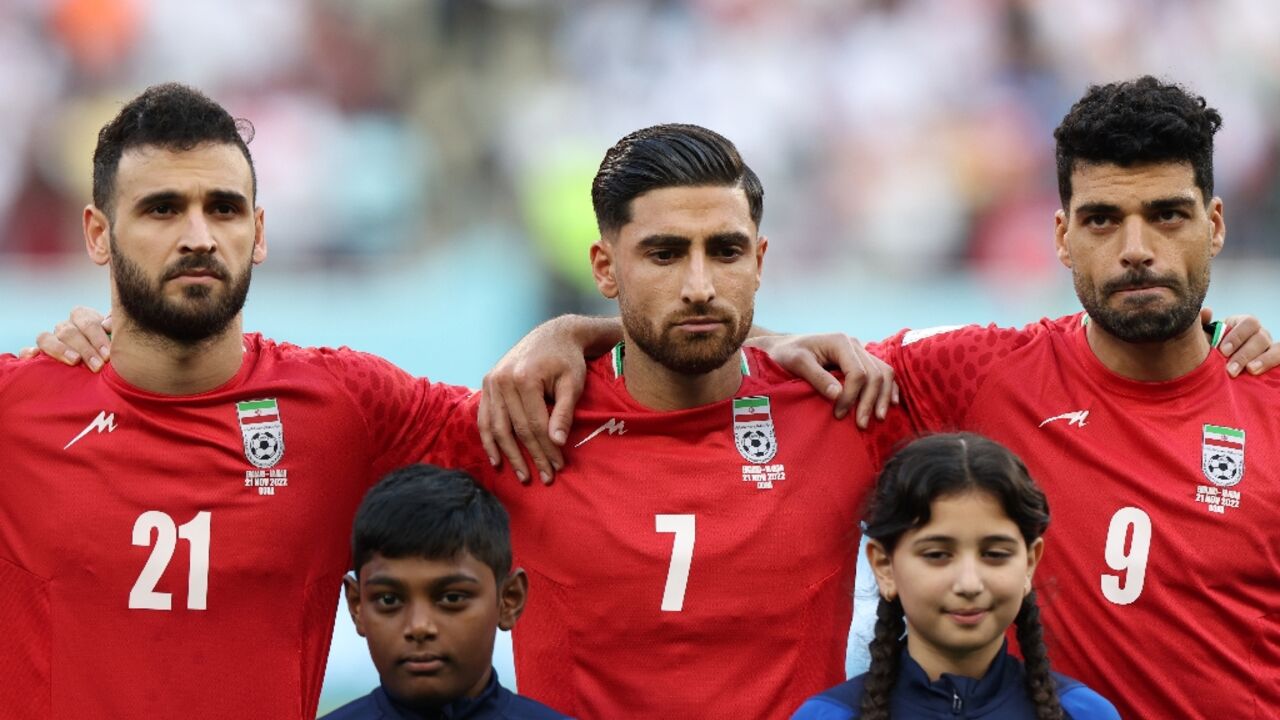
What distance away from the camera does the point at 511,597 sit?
4.02 m

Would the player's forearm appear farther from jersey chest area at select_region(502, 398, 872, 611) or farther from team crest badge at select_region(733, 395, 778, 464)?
team crest badge at select_region(733, 395, 778, 464)

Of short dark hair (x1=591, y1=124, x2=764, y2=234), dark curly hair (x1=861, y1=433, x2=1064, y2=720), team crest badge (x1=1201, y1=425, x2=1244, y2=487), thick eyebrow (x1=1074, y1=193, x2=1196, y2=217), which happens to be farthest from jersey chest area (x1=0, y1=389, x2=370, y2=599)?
team crest badge (x1=1201, y1=425, x2=1244, y2=487)

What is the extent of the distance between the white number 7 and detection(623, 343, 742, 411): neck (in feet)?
0.99

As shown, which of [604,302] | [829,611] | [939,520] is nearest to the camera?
→ [939,520]

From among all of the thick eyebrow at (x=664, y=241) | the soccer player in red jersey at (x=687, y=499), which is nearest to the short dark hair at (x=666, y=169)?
the soccer player in red jersey at (x=687, y=499)

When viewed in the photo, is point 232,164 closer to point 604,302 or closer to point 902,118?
point 604,302

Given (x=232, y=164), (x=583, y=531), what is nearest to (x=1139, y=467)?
(x=583, y=531)

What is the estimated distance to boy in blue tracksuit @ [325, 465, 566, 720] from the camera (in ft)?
12.5

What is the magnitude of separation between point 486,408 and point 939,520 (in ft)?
4.04

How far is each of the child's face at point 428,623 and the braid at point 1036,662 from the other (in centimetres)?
117

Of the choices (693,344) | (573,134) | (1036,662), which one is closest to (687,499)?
(693,344)

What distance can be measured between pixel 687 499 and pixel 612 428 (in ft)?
0.92

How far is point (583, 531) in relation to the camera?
4340mm

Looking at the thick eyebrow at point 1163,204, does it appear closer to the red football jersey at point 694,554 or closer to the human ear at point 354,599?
the red football jersey at point 694,554
